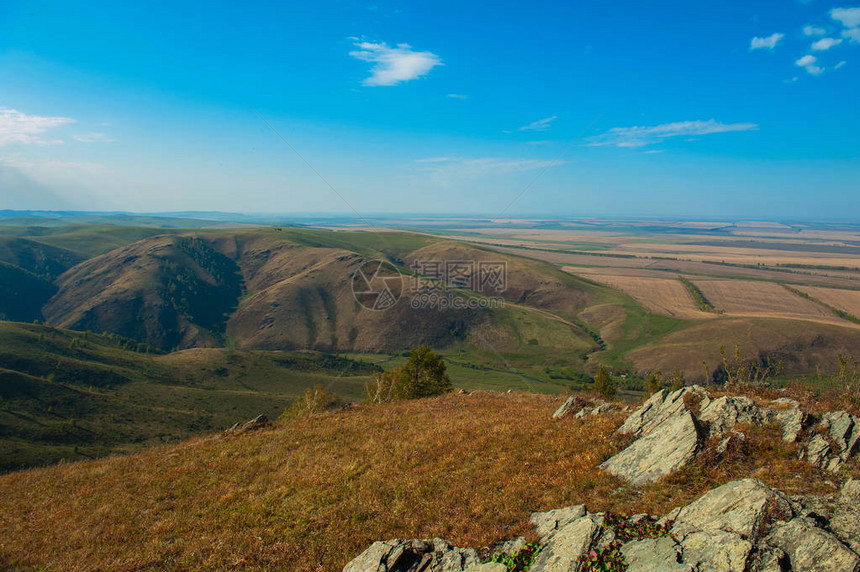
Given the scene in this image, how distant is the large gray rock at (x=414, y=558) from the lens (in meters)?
9.21

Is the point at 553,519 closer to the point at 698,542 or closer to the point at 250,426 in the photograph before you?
the point at 698,542

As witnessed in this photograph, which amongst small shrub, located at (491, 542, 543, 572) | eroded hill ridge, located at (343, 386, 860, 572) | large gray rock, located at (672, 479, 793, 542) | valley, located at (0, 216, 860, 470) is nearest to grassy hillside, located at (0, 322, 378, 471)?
valley, located at (0, 216, 860, 470)

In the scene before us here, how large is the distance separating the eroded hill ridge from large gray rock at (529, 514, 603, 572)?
2 cm

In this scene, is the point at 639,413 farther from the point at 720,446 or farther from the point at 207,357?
the point at 207,357

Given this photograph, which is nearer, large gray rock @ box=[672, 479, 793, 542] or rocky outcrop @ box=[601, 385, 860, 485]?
large gray rock @ box=[672, 479, 793, 542]

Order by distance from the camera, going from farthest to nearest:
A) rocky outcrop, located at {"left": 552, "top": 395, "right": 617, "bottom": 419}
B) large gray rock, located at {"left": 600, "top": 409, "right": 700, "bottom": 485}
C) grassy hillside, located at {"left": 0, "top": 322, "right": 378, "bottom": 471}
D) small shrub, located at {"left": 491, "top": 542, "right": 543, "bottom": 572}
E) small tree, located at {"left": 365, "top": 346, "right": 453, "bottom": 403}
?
grassy hillside, located at {"left": 0, "top": 322, "right": 378, "bottom": 471} < small tree, located at {"left": 365, "top": 346, "right": 453, "bottom": 403} < rocky outcrop, located at {"left": 552, "top": 395, "right": 617, "bottom": 419} < large gray rock, located at {"left": 600, "top": 409, "right": 700, "bottom": 485} < small shrub, located at {"left": 491, "top": 542, "right": 543, "bottom": 572}

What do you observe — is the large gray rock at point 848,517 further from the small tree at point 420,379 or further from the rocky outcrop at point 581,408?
the small tree at point 420,379

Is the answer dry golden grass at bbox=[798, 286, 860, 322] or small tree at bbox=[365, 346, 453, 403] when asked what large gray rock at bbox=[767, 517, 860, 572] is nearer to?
small tree at bbox=[365, 346, 453, 403]

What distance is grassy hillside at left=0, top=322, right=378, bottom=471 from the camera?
73750 mm

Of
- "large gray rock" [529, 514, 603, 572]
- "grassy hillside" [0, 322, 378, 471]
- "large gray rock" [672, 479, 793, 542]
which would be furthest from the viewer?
"grassy hillside" [0, 322, 378, 471]

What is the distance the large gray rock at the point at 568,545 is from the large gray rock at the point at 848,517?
4.44 meters

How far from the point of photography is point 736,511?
27.5ft

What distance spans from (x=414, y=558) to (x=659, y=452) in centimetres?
925

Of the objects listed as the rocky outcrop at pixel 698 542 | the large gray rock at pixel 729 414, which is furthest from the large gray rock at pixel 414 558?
the large gray rock at pixel 729 414
